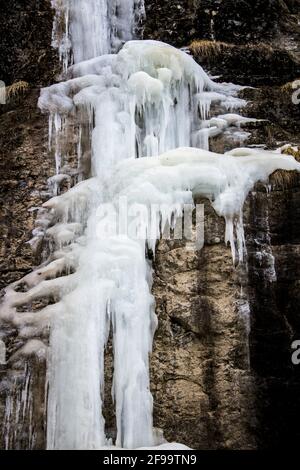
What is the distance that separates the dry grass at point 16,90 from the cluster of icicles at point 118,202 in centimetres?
45

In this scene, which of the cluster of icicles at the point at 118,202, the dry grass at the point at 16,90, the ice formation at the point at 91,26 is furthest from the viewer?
the ice formation at the point at 91,26

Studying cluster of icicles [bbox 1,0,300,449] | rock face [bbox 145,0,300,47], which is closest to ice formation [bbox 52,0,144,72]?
rock face [bbox 145,0,300,47]

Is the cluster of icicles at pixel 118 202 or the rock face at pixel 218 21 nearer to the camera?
the cluster of icicles at pixel 118 202

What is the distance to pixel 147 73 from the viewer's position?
6.98 m

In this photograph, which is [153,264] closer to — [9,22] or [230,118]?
[230,118]

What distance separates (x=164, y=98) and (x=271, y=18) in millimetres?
2477

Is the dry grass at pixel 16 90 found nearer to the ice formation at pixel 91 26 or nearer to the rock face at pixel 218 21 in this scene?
the ice formation at pixel 91 26

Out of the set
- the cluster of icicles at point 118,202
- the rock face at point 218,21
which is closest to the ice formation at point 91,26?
the rock face at point 218,21

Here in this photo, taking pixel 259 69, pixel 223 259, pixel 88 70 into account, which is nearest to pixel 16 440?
pixel 223 259

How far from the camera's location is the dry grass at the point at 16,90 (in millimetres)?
7504

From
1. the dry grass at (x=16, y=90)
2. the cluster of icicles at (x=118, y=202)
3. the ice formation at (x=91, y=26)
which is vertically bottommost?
the cluster of icicles at (x=118, y=202)

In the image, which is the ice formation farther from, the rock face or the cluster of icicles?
the cluster of icicles

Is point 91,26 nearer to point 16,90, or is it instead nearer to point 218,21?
point 16,90

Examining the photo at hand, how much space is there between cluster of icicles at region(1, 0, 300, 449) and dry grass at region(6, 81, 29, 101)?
454 mm
